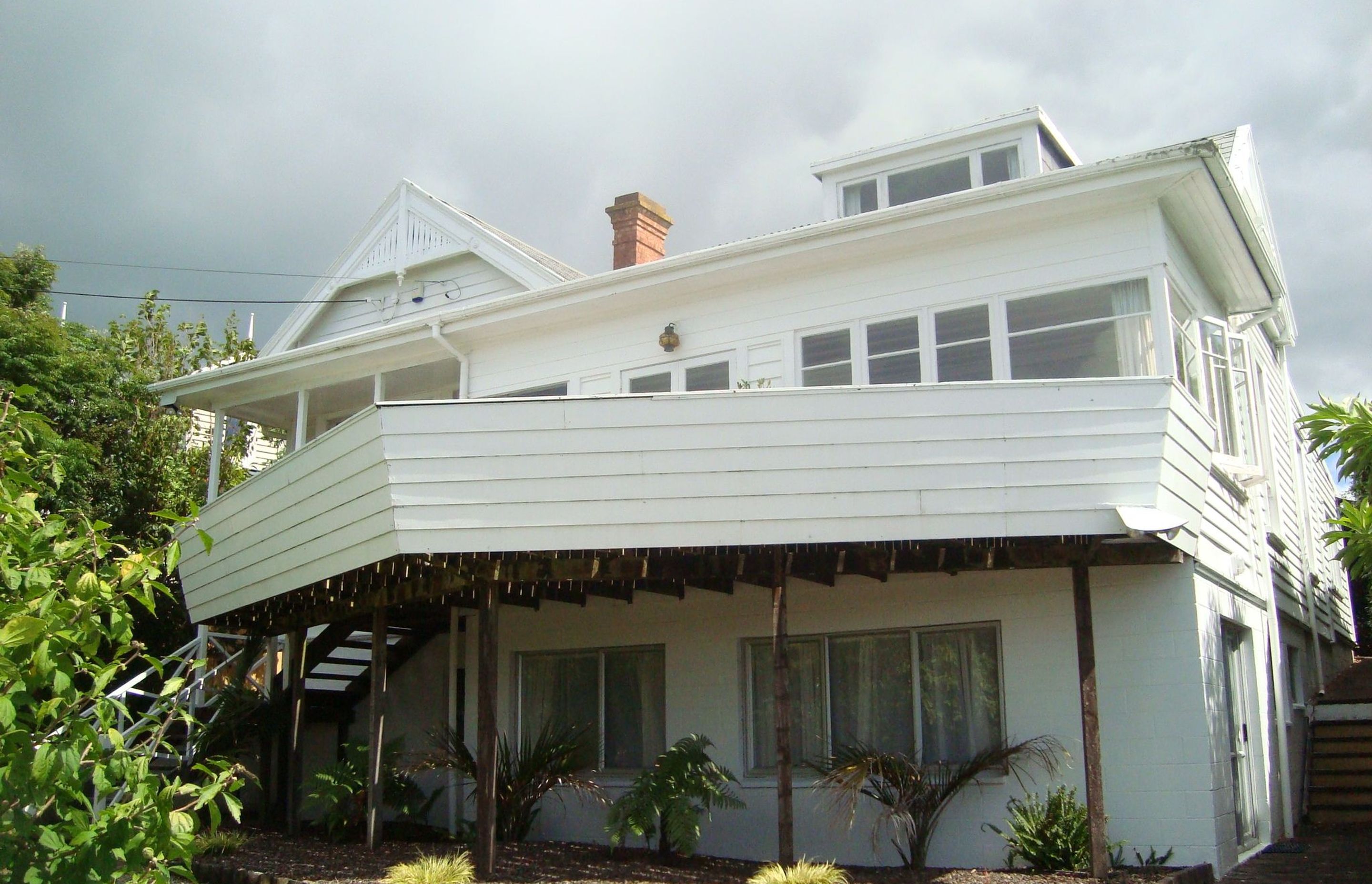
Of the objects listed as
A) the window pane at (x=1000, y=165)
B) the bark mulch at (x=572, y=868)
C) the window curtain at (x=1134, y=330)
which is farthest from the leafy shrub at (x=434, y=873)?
the window pane at (x=1000, y=165)

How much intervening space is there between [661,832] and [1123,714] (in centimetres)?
425

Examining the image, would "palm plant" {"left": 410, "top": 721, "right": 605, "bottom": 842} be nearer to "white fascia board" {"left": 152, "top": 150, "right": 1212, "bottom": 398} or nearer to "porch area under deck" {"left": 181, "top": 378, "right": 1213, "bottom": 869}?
"porch area under deck" {"left": 181, "top": 378, "right": 1213, "bottom": 869}

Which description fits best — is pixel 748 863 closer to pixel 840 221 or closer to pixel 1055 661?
pixel 1055 661

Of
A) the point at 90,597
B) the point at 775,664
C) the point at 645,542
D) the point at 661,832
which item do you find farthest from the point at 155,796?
Answer: the point at 661,832

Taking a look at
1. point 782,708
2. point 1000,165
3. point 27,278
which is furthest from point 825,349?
point 27,278

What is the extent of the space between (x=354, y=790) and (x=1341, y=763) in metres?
11.6

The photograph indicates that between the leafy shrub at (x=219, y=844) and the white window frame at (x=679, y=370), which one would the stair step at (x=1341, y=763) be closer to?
the white window frame at (x=679, y=370)

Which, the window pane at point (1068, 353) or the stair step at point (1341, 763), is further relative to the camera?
the stair step at point (1341, 763)

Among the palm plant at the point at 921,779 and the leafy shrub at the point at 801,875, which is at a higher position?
the palm plant at the point at 921,779

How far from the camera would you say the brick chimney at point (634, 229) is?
17516 mm

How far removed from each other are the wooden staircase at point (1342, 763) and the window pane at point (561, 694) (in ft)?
28.4

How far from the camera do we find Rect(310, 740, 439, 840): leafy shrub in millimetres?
12336

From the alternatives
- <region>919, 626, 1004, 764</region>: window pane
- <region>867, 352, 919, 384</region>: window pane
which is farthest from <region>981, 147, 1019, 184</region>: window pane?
<region>919, 626, 1004, 764</region>: window pane

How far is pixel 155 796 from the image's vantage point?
17.7 ft
